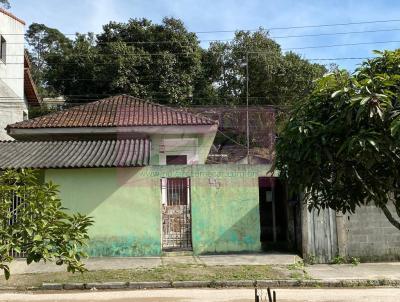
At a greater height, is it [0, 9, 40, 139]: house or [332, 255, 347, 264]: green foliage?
[0, 9, 40, 139]: house

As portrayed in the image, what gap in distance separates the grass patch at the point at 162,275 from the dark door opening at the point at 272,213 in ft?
13.8

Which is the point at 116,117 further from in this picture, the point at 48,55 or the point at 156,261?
the point at 48,55

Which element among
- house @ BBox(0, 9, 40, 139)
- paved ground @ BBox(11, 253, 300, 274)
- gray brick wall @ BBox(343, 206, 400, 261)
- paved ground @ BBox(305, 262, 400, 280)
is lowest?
paved ground @ BBox(305, 262, 400, 280)

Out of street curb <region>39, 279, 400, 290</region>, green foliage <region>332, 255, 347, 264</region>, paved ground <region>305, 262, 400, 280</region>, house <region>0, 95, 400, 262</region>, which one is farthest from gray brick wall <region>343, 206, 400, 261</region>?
street curb <region>39, 279, 400, 290</region>

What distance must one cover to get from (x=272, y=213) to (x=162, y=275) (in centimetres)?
652

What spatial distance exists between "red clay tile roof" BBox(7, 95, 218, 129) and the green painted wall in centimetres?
512

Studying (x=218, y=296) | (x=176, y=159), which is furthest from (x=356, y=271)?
(x=176, y=159)

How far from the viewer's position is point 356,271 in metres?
12.5

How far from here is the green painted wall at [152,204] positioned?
49.3 feet

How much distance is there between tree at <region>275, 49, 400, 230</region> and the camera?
3.65 meters

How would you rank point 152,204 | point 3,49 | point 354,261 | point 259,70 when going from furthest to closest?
point 259,70 < point 3,49 < point 152,204 < point 354,261

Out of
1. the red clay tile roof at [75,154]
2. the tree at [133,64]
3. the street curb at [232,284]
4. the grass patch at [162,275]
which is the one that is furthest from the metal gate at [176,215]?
the tree at [133,64]

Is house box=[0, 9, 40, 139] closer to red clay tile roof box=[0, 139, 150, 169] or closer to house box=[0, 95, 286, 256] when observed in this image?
red clay tile roof box=[0, 139, 150, 169]

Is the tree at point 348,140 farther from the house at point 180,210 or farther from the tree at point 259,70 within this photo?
the tree at point 259,70
